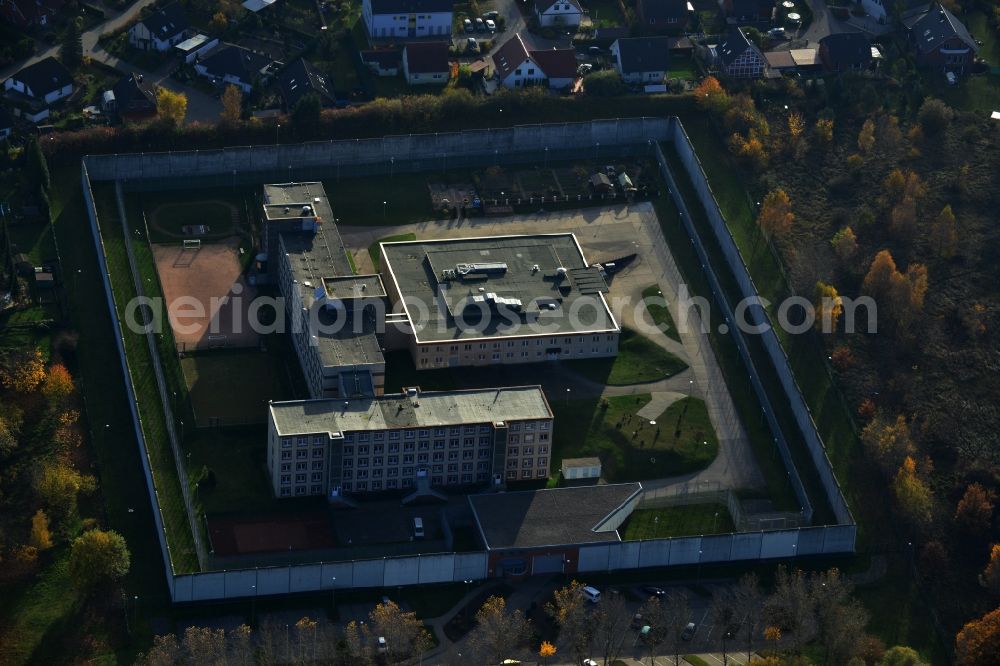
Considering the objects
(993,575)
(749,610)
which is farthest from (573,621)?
(993,575)

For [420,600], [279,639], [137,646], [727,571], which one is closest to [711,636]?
[727,571]

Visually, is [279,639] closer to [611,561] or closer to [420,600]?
[420,600]

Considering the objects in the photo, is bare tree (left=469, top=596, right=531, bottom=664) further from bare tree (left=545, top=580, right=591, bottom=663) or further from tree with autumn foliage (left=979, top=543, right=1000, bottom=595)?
tree with autumn foliage (left=979, top=543, right=1000, bottom=595)

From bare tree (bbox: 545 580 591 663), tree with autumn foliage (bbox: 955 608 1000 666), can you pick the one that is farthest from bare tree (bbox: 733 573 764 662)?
tree with autumn foliage (bbox: 955 608 1000 666)

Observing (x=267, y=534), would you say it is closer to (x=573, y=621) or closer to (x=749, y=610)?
(x=573, y=621)

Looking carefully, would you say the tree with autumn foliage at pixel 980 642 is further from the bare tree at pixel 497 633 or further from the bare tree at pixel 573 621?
the bare tree at pixel 497 633

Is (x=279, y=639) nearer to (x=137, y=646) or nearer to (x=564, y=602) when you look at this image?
(x=137, y=646)

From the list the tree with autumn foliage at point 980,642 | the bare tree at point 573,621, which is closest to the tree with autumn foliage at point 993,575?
the tree with autumn foliage at point 980,642

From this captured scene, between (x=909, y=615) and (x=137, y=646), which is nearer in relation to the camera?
(x=137, y=646)
